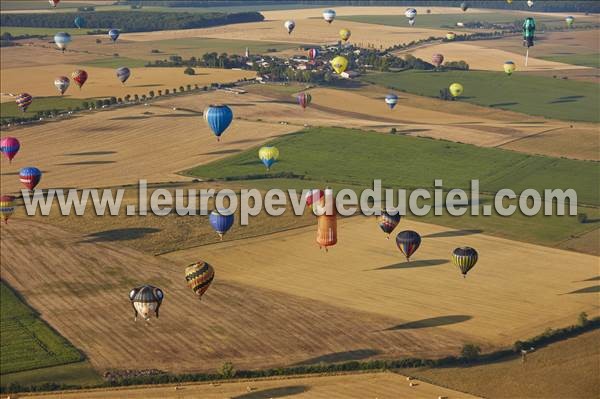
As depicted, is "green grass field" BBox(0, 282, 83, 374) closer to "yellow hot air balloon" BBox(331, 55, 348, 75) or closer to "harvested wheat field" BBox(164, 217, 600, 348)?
"harvested wheat field" BBox(164, 217, 600, 348)

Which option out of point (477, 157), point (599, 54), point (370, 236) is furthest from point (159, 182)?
point (599, 54)

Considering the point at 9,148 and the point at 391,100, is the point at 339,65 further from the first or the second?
the point at 9,148

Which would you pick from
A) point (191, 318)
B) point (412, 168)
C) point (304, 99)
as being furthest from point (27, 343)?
point (304, 99)

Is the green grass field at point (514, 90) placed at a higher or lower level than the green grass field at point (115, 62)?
lower

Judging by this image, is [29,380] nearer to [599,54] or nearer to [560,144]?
[560,144]

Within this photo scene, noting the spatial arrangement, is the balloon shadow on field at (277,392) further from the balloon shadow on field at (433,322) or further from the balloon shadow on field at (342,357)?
the balloon shadow on field at (433,322)

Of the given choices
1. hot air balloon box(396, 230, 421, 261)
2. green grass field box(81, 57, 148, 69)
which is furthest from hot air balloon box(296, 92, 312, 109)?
hot air balloon box(396, 230, 421, 261)

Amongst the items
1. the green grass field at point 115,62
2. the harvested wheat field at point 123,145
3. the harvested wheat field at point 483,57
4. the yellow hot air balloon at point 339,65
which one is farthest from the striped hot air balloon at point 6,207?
the harvested wheat field at point 483,57
